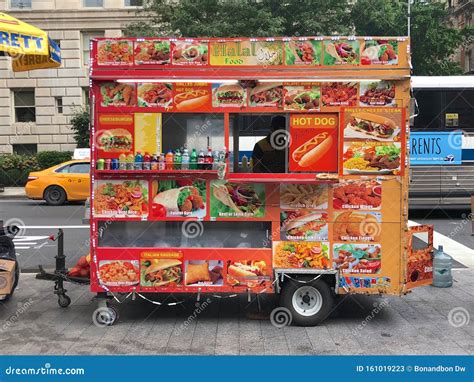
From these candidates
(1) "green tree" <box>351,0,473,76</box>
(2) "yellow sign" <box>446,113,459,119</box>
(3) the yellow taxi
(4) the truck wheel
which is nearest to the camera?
(4) the truck wheel

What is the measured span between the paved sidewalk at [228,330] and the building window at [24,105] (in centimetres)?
2461

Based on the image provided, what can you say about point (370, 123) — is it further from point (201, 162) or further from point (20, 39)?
point (20, 39)

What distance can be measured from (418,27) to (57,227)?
59.5ft

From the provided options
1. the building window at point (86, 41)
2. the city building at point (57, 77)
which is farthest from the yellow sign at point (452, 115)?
the building window at point (86, 41)

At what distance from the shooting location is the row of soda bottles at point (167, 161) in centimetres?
601

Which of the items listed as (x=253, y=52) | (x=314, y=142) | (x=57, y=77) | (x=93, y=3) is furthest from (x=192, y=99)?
(x=93, y=3)

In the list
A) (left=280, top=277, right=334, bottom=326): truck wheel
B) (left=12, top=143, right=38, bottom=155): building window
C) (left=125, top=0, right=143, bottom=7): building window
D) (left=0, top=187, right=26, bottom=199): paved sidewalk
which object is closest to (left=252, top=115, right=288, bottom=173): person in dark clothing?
(left=280, top=277, right=334, bottom=326): truck wheel

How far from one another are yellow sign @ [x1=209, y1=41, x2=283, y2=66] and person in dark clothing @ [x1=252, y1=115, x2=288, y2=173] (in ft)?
2.08

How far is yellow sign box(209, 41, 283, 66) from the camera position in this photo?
19.7ft

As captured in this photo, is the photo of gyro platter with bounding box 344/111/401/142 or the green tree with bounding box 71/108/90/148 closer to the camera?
the photo of gyro platter with bounding box 344/111/401/142

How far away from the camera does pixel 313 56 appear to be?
5.99 m

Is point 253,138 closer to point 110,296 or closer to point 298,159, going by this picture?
point 298,159

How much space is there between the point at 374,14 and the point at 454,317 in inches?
705

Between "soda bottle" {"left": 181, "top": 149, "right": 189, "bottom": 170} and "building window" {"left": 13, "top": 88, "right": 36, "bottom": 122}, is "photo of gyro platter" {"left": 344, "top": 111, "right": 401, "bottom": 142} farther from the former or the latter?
"building window" {"left": 13, "top": 88, "right": 36, "bottom": 122}
